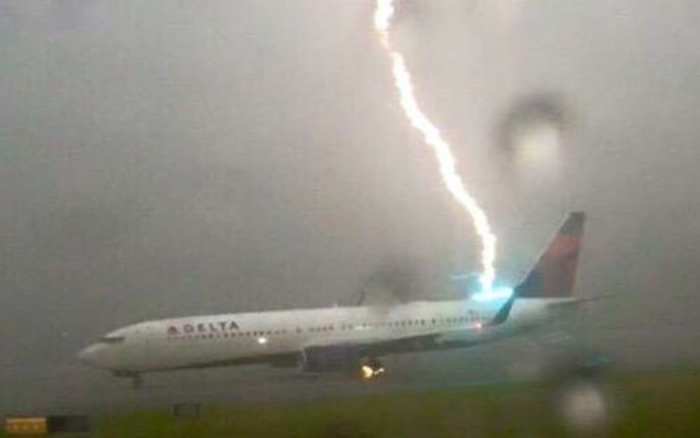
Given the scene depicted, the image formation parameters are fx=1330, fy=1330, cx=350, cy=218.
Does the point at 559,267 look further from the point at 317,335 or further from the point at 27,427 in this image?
the point at 27,427

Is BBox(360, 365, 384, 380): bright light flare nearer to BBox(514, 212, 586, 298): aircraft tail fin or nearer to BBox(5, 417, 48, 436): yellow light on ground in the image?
BBox(514, 212, 586, 298): aircraft tail fin

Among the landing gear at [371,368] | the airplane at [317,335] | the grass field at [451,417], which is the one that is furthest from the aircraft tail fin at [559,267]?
the grass field at [451,417]

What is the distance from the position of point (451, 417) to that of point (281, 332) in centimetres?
3228

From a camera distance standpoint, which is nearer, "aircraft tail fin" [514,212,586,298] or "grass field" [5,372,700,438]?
"grass field" [5,372,700,438]

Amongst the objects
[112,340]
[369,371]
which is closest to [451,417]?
[369,371]

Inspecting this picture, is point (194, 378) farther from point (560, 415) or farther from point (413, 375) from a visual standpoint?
point (560, 415)

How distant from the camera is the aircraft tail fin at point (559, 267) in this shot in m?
62.7

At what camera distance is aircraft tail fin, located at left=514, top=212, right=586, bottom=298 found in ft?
206

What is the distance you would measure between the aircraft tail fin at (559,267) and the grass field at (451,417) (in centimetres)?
3361

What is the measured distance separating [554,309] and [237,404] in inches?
1191

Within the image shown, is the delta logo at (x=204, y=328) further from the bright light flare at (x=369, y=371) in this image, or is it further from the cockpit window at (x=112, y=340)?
the bright light flare at (x=369, y=371)

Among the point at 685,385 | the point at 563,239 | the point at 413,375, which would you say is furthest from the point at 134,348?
the point at 685,385

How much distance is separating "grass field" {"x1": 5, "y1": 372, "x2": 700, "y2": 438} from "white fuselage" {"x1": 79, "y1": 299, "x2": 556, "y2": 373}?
2418 centimetres

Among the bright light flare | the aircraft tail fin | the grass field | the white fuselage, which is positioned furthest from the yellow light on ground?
the aircraft tail fin
